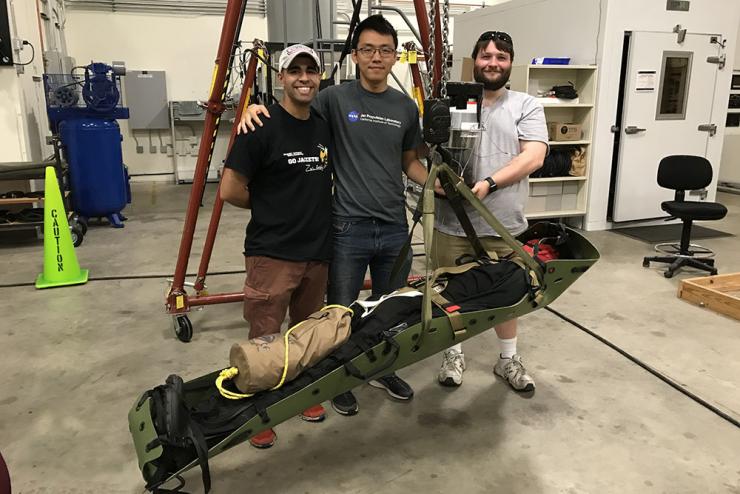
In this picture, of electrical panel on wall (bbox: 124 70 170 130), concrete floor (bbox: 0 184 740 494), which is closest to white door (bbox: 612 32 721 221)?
concrete floor (bbox: 0 184 740 494)

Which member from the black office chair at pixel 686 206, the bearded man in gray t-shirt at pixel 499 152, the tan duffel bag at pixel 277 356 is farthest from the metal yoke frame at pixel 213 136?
the black office chair at pixel 686 206

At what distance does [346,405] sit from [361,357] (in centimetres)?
85

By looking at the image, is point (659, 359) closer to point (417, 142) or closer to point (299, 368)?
point (417, 142)

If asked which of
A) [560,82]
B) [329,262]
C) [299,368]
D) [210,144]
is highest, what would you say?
[560,82]

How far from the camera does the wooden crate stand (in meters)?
3.76

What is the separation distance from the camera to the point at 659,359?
10.5 ft

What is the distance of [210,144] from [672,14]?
202 inches

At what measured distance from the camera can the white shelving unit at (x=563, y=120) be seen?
5863 millimetres

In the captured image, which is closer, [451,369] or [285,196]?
[285,196]

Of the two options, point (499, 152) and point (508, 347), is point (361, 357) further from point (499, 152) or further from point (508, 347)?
point (508, 347)

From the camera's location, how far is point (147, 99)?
9031 millimetres

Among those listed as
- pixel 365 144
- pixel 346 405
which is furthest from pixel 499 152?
pixel 346 405

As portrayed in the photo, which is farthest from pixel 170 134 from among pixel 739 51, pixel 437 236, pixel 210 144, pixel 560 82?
pixel 739 51

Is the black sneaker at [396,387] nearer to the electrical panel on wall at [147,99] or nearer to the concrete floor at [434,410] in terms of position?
the concrete floor at [434,410]
